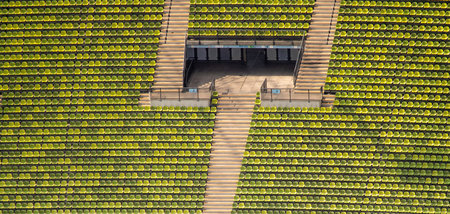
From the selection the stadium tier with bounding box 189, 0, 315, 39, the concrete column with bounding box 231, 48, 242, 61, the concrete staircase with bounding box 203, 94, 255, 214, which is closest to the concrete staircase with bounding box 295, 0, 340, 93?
the stadium tier with bounding box 189, 0, 315, 39

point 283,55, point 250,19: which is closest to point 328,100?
point 283,55

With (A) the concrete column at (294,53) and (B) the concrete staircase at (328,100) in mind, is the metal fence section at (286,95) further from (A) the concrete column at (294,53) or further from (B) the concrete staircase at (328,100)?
(A) the concrete column at (294,53)

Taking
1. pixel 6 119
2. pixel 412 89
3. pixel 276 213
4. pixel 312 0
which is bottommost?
pixel 276 213

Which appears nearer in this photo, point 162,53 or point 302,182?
point 302,182

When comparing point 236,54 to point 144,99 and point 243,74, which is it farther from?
point 144,99

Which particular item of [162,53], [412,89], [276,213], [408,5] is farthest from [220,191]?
[408,5]

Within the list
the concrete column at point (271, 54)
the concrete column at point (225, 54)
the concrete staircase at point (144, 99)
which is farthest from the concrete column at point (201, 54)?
the concrete staircase at point (144, 99)

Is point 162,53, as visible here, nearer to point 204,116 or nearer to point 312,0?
point 204,116
